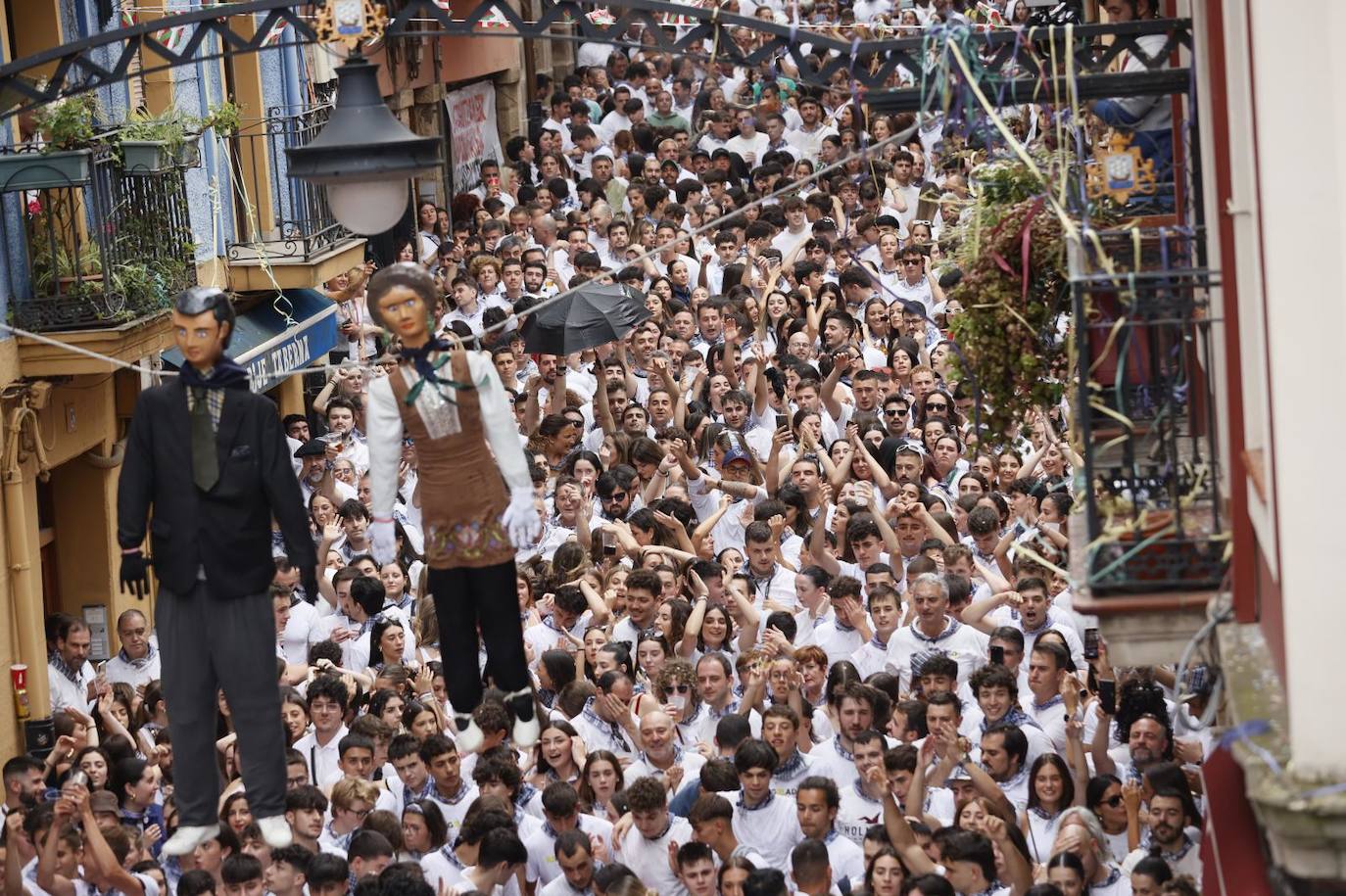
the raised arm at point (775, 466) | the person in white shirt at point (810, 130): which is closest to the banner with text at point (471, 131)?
the person in white shirt at point (810, 130)

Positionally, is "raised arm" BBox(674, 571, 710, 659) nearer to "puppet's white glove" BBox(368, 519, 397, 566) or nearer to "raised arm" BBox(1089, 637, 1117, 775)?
"raised arm" BBox(1089, 637, 1117, 775)

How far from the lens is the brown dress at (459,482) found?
8852 millimetres

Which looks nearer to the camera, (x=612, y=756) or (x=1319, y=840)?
(x=1319, y=840)

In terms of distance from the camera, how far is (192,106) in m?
20.3

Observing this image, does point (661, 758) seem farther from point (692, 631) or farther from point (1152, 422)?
point (1152, 422)

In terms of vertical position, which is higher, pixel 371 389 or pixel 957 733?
pixel 371 389

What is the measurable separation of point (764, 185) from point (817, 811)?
14.2m

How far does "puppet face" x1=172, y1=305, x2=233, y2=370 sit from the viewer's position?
877 cm

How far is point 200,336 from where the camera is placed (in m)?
8.78

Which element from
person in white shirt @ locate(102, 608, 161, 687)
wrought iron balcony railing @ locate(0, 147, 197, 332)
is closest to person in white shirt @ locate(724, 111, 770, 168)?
wrought iron balcony railing @ locate(0, 147, 197, 332)

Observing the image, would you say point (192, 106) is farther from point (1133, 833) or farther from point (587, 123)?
point (1133, 833)

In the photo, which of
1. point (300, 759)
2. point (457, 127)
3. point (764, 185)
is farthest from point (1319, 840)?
point (457, 127)

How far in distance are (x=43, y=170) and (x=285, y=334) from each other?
177 inches

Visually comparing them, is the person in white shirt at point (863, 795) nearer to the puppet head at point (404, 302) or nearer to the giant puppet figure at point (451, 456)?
the giant puppet figure at point (451, 456)
